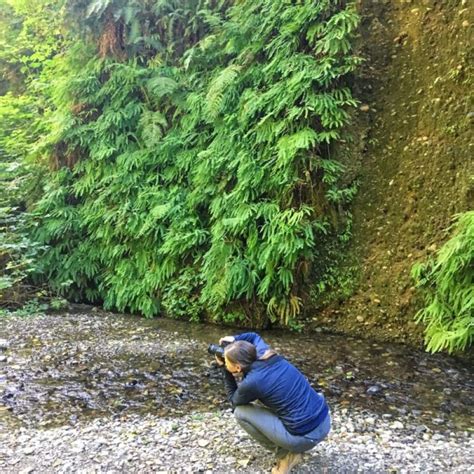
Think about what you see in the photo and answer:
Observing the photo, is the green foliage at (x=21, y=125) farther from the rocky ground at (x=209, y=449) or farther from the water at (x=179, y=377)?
the rocky ground at (x=209, y=449)

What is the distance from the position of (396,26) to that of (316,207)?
2.82 m

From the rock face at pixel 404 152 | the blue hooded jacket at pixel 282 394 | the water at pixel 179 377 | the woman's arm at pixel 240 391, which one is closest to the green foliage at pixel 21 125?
the water at pixel 179 377

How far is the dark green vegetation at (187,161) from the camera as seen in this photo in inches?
261

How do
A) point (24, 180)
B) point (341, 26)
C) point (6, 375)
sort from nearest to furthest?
point (6, 375) < point (341, 26) < point (24, 180)

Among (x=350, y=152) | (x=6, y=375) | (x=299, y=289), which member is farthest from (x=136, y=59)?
(x=6, y=375)

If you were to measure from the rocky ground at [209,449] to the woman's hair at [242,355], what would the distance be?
90cm

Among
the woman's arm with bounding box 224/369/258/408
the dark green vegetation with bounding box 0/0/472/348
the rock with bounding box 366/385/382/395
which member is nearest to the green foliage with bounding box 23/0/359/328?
the dark green vegetation with bounding box 0/0/472/348

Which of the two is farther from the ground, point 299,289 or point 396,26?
point 396,26

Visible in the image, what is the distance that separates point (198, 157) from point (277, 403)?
5644 mm

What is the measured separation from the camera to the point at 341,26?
21.2 feet

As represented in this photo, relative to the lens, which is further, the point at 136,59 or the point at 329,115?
the point at 136,59

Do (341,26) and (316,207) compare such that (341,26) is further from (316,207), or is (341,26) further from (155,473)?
(155,473)

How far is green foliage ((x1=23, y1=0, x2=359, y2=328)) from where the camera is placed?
6.62m

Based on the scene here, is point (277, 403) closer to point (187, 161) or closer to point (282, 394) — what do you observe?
point (282, 394)
